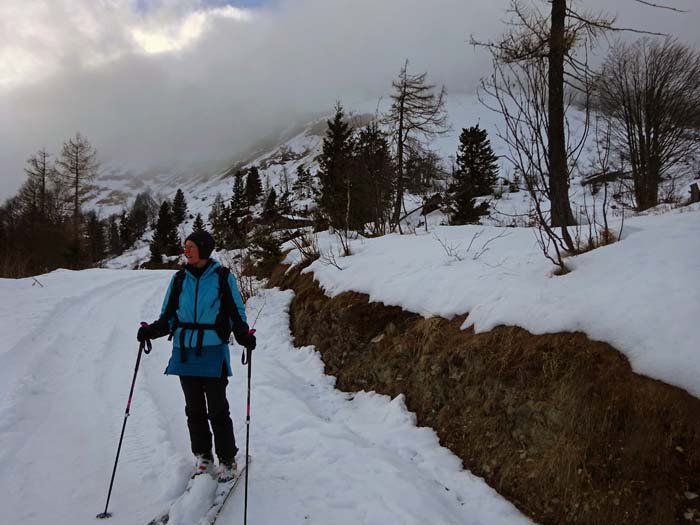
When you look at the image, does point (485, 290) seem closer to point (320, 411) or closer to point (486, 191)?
point (320, 411)

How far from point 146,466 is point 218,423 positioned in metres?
0.99

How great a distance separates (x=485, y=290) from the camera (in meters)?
4.35

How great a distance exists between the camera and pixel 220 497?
296 cm

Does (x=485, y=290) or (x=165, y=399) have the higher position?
(x=485, y=290)

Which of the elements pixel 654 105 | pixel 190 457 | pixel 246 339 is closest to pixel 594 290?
pixel 246 339

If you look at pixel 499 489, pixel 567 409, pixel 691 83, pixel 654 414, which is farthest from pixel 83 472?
pixel 691 83

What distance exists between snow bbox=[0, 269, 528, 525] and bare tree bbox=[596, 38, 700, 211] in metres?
13.8

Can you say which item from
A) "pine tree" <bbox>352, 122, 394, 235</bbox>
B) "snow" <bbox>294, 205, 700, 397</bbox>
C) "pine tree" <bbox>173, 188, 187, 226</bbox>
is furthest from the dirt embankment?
"pine tree" <bbox>173, 188, 187, 226</bbox>

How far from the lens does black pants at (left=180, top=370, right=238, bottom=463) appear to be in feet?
10.4

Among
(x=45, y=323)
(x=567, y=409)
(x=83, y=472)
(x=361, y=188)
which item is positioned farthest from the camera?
(x=361, y=188)

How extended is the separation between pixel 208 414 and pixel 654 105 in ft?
58.3

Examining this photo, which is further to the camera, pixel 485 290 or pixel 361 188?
pixel 361 188

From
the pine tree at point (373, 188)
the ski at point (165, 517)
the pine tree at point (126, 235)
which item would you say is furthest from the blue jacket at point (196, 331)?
the pine tree at point (126, 235)

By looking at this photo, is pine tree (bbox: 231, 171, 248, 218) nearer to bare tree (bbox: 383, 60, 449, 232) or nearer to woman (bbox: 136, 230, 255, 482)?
bare tree (bbox: 383, 60, 449, 232)
